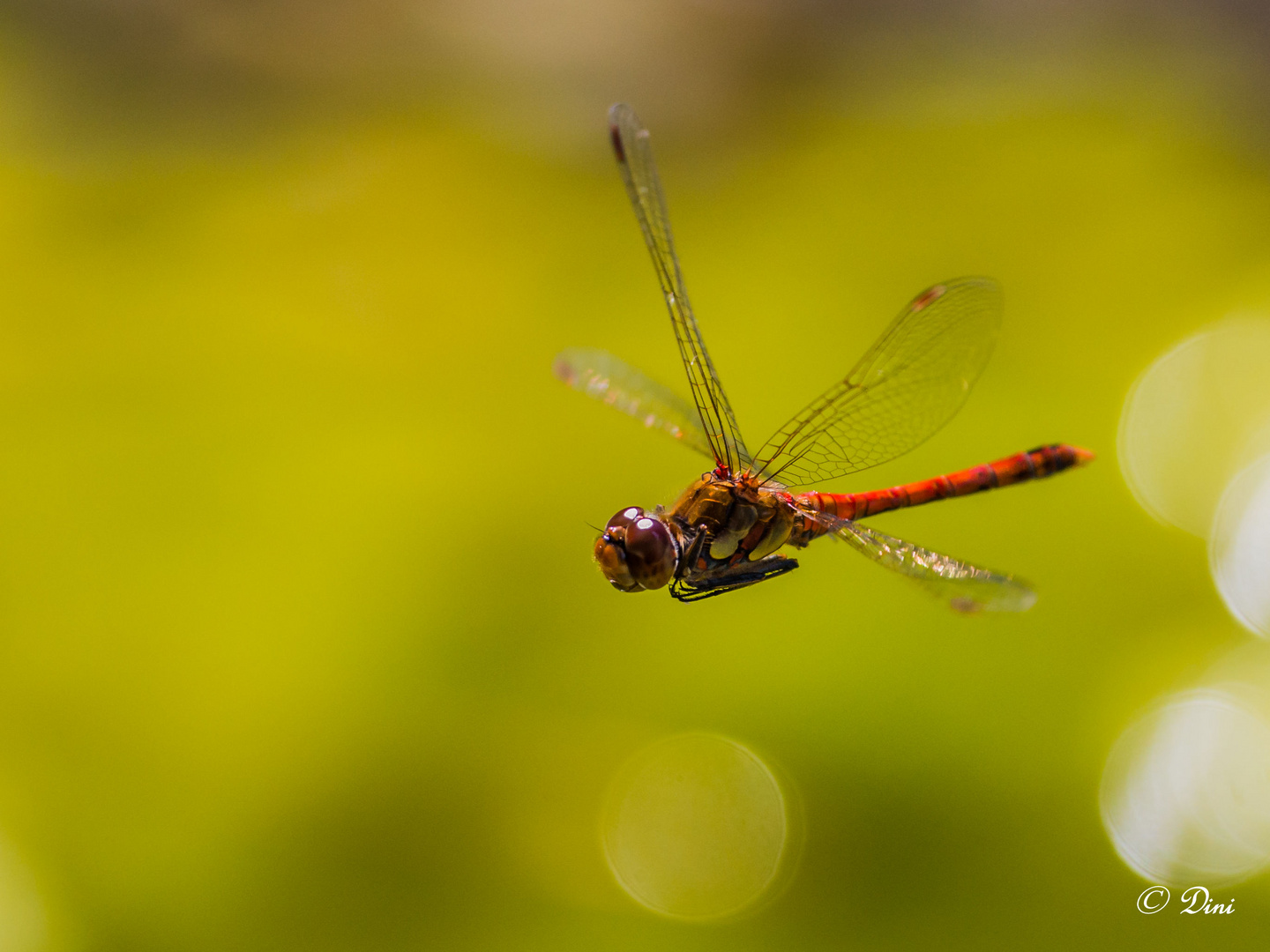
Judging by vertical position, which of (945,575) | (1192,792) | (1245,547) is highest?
(1245,547)

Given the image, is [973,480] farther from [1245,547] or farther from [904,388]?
[1245,547]

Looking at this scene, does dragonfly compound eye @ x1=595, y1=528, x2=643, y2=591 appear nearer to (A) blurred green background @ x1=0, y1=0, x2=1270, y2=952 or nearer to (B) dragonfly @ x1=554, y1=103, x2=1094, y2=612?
(B) dragonfly @ x1=554, y1=103, x2=1094, y2=612

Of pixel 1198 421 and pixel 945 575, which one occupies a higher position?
pixel 1198 421

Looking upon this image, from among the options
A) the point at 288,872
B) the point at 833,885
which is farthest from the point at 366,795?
the point at 833,885

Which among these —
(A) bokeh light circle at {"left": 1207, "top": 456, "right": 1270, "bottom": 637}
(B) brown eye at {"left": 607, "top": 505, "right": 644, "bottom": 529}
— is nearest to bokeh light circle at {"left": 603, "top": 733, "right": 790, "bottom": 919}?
(B) brown eye at {"left": 607, "top": 505, "right": 644, "bottom": 529}

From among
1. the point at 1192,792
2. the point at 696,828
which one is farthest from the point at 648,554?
the point at 1192,792

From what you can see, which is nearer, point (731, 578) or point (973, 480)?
point (731, 578)

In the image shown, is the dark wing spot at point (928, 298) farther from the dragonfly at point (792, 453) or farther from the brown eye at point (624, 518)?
the brown eye at point (624, 518)

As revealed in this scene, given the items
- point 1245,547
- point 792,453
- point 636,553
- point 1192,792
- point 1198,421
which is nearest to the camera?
point 636,553
